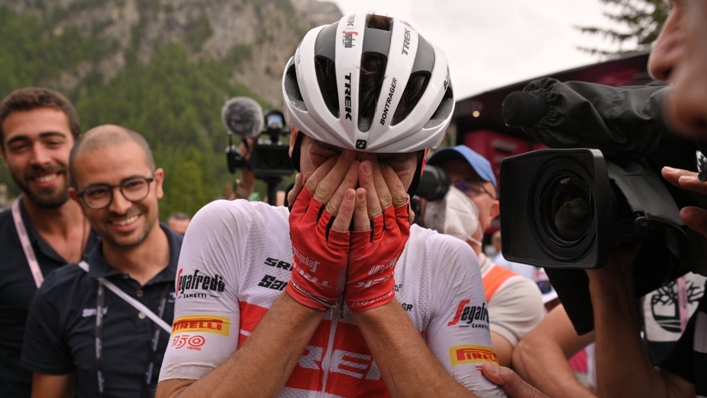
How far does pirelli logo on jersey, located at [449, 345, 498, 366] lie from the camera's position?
1.97m

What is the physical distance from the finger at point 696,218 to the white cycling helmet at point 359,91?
2.57 ft

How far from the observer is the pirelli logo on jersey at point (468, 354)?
Result: 1.97 m

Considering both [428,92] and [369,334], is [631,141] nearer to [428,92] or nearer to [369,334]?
[428,92]

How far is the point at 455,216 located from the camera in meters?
3.58

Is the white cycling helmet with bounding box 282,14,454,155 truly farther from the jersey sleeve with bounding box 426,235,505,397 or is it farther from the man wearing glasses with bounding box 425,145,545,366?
the man wearing glasses with bounding box 425,145,545,366

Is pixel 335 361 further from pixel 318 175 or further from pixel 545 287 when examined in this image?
pixel 545 287

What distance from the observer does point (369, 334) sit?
6.01ft

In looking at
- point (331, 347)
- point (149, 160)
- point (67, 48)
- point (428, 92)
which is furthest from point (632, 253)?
point (67, 48)

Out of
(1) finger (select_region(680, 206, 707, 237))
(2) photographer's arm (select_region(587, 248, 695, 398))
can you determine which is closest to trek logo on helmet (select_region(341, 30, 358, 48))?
(1) finger (select_region(680, 206, 707, 237))

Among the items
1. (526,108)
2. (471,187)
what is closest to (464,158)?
(471,187)

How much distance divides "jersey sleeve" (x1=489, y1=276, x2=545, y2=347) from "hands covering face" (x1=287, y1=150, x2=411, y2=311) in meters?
1.54

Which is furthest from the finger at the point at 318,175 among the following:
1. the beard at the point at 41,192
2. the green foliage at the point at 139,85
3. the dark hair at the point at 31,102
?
the green foliage at the point at 139,85

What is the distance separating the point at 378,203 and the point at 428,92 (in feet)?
1.48

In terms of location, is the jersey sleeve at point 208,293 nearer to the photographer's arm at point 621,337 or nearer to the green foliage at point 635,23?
the photographer's arm at point 621,337
